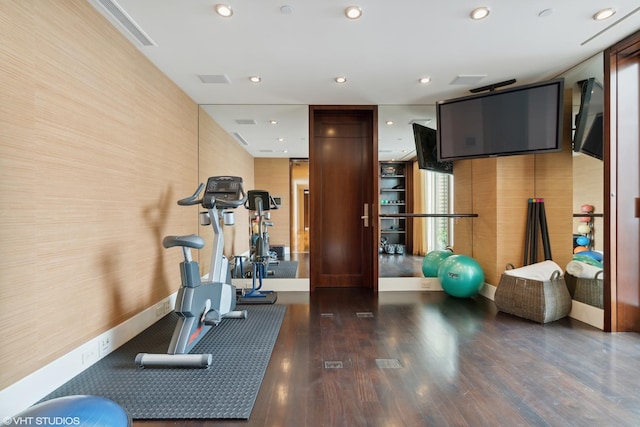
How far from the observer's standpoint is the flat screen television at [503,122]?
3.40 meters

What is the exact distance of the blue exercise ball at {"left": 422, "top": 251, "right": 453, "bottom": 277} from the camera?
4715 millimetres

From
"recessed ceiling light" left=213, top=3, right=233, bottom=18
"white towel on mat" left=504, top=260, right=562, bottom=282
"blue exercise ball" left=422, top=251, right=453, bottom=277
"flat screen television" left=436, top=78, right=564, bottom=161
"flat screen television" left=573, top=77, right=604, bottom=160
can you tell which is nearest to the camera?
"recessed ceiling light" left=213, top=3, right=233, bottom=18

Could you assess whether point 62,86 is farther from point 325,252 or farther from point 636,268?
point 636,268

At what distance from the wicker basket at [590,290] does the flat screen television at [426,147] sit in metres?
2.20

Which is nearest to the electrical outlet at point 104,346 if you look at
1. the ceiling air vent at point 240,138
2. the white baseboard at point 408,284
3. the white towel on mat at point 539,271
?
the ceiling air vent at point 240,138

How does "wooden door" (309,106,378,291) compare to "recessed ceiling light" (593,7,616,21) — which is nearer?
"recessed ceiling light" (593,7,616,21)

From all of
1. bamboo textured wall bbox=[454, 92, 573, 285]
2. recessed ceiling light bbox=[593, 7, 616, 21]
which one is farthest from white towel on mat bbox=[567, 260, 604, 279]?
recessed ceiling light bbox=[593, 7, 616, 21]

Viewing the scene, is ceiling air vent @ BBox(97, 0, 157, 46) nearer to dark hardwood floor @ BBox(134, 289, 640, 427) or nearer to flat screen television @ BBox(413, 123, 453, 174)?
dark hardwood floor @ BBox(134, 289, 640, 427)

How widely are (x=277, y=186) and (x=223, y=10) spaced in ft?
8.54

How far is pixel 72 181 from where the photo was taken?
7.27 ft

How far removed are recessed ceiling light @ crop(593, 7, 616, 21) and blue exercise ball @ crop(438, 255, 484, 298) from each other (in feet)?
9.28

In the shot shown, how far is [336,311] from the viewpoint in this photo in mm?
3764

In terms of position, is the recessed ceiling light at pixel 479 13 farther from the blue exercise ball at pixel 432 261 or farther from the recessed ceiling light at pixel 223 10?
the blue exercise ball at pixel 432 261

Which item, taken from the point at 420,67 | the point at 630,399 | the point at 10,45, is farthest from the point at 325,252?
the point at 10,45
